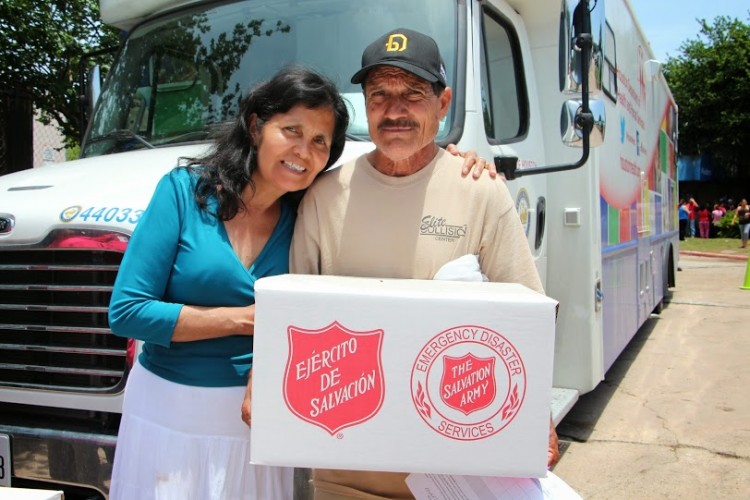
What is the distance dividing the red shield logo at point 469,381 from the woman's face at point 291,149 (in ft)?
2.45

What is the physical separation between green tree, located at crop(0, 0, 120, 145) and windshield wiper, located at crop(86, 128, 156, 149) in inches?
214

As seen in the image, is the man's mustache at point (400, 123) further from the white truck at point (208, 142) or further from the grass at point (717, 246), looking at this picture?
the grass at point (717, 246)

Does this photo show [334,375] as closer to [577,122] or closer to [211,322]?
[211,322]

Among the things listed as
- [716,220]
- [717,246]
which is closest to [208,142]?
[717,246]

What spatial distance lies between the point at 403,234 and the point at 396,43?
0.54 meters

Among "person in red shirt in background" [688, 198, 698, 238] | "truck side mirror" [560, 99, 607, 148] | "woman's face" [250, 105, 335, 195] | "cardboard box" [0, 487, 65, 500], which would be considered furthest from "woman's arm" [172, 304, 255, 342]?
"person in red shirt in background" [688, 198, 698, 238]

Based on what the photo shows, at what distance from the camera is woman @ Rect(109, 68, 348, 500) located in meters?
1.92

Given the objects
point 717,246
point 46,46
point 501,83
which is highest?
point 46,46

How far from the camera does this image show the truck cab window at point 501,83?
11.5ft

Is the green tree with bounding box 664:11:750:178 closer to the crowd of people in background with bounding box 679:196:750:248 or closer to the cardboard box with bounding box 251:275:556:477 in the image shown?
the crowd of people in background with bounding box 679:196:750:248

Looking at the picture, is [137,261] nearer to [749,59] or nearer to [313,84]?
[313,84]

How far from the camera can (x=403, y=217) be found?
2031 millimetres

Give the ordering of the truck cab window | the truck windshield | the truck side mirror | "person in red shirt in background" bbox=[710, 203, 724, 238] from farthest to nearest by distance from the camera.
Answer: "person in red shirt in background" bbox=[710, 203, 724, 238]
the truck cab window
the truck windshield
the truck side mirror

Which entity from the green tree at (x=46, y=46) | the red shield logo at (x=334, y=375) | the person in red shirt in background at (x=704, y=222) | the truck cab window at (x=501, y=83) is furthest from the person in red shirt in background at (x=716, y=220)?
the red shield logo at (x=334, y=375)
